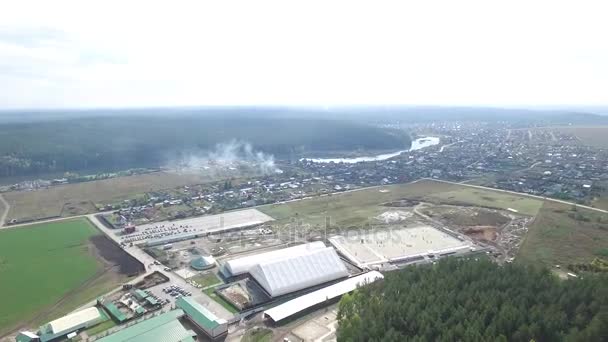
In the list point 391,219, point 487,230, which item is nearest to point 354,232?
point 391,219

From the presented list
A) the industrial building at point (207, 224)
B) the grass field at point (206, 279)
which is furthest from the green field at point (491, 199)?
the grass field at point (206, 279)

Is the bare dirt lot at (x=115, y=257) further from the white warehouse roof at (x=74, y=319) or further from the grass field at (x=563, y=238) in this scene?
the grass field at (x=563, y=238)

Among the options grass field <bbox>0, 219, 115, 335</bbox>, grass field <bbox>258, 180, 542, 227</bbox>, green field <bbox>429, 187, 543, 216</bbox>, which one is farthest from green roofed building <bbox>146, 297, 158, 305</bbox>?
green field <bbox>429, 187, 543, 216</bbox>

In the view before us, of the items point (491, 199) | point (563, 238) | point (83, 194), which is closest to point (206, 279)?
point (563, 238)

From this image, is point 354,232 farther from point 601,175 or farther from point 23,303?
point 601,175

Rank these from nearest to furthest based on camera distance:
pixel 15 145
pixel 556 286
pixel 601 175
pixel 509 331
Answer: pixel 509 331
pixel 556 286
pixel 601 175
pixel 15 145

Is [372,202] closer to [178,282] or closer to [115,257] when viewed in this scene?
[178,282]

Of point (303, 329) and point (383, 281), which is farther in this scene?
point (383, 281)
